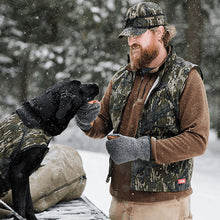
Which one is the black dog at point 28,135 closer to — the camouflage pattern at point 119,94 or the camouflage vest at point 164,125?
the camouflage pattern at point 119,94

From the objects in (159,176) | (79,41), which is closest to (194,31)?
(79,41)

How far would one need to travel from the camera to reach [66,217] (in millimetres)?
2186

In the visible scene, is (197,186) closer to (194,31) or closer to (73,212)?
(73,212)

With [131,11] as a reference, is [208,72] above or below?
below

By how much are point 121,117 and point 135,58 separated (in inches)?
15.7

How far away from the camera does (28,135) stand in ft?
5.89

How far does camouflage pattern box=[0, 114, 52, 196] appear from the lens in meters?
1.78

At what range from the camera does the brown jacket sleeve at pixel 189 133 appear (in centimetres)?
162

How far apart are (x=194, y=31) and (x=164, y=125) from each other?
633cm

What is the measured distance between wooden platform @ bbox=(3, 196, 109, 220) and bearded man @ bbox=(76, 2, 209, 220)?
294 mm

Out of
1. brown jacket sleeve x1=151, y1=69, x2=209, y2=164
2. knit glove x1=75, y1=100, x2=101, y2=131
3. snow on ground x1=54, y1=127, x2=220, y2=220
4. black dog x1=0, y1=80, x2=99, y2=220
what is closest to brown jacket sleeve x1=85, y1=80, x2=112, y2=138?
knit glove x1=75, y1=100, x2=101, y2=131

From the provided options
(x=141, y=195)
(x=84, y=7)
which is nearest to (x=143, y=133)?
(x=141, y=195)

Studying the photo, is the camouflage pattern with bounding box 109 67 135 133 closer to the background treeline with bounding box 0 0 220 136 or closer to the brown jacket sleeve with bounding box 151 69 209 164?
the brown jacket sleeve with bounding box 151 69 209 164

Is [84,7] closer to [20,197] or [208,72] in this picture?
[208,72]
